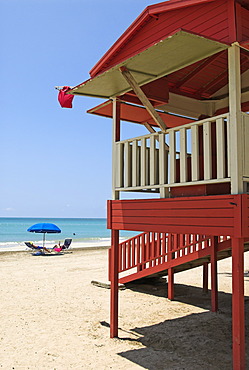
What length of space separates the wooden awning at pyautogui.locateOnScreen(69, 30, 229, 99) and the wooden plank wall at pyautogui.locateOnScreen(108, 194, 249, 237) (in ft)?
6.86

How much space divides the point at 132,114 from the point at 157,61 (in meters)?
2.59

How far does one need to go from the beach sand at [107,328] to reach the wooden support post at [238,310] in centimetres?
97

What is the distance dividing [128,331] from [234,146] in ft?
14.4

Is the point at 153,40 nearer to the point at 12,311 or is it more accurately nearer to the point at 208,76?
the point at 208,76

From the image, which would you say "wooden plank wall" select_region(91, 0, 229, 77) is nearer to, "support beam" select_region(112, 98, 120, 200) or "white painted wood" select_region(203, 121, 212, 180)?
"support beam" select_region(112, 98, 120, 200)

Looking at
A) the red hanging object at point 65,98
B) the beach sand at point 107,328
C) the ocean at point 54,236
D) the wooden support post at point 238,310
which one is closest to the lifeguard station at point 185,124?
the wooden support post at point 238,310

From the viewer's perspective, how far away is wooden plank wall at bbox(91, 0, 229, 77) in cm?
517

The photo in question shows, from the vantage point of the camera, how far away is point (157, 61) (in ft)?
17.8

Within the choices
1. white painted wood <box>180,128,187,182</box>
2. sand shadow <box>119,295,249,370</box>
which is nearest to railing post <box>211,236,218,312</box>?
sand shadow <box>119,295,249,370</box>

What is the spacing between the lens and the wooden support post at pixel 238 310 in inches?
176

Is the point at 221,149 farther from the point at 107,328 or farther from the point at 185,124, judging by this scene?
the point at 107,328

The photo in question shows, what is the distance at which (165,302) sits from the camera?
9438mm

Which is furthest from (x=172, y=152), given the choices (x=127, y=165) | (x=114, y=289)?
(x=114, y=289)

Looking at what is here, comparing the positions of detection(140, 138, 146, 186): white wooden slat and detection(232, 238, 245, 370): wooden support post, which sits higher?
detection(140, 138, 146, 186): white wooden slat
